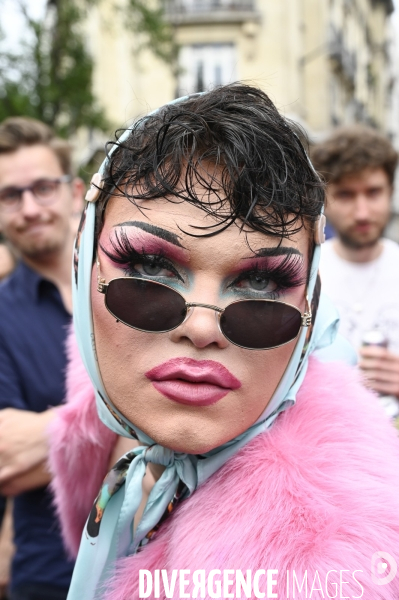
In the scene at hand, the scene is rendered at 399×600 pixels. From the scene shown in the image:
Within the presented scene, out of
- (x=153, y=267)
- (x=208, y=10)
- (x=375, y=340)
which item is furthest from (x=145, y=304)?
(x=208, y=10)

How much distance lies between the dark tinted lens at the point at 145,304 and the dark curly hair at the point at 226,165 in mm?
136

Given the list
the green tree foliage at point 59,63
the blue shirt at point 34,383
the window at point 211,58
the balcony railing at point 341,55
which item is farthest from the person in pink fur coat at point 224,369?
the balcony railing at point 341,55

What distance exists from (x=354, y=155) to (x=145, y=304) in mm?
2136

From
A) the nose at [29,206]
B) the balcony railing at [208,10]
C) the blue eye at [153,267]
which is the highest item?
the blue eye at [153,267]

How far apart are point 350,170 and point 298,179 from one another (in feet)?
6.09

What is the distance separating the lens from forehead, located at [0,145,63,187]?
2.49 meters

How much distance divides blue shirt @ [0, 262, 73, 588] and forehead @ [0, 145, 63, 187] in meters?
0.55

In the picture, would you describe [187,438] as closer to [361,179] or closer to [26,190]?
[26,190]

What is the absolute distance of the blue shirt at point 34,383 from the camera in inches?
75.9

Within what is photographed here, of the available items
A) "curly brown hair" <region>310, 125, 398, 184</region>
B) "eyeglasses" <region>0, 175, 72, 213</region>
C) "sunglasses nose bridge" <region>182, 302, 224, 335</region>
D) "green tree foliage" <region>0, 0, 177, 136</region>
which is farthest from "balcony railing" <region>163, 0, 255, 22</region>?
"sunglasses nose bridge" <region>182, 302, 224, 335</region>

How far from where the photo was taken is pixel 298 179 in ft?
3.67

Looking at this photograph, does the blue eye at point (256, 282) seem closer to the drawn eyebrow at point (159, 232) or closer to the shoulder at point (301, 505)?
the drawn eyebrow at point (159, 232)

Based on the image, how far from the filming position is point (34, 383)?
79.0 inches

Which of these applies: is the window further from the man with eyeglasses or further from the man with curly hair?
the man with eyeglasses
